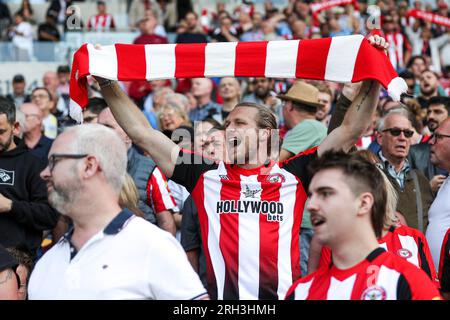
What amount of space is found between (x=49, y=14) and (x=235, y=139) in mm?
15060

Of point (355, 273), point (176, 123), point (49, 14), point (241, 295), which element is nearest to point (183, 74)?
point (241, 295)

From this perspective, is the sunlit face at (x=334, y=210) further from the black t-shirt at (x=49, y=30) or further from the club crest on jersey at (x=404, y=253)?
the black t-shirt at (x=49, y=30)

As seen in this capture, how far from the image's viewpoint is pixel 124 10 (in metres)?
Answer: 20.6

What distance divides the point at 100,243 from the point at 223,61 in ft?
5.82

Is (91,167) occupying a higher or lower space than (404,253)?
higher

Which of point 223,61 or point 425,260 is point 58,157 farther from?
point 425,260

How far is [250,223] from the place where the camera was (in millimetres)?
4973

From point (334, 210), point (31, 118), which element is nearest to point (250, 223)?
point (334, 210)

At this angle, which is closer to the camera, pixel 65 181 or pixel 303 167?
pixel 65 181

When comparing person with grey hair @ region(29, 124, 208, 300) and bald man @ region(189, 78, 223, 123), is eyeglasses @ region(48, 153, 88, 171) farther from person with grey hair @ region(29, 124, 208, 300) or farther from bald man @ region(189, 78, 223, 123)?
bald man @ region(189, 78, 223, 123)

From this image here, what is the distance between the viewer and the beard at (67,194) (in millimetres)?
3707

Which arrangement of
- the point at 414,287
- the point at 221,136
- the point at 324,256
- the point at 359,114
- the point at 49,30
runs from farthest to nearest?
the point at 49,30 → the point at 221,136 → the point at 324,256 → the point at 359,114 → the point at 414,287

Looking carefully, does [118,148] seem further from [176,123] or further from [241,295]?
[176,123]

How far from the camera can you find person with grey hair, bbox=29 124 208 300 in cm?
353
